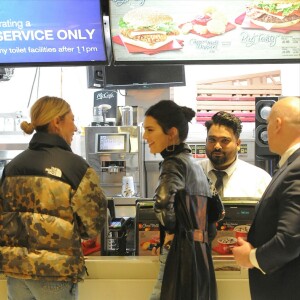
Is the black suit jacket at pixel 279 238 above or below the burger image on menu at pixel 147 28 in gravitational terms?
below

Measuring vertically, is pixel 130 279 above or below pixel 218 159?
below

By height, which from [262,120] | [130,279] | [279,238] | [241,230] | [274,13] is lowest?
[130,279]

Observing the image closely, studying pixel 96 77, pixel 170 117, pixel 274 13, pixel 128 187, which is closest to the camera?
pixel 170 117

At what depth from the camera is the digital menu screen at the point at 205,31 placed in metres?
3.32

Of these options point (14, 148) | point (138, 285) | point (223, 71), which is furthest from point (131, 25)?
point (223, 71)

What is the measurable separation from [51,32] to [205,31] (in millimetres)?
1025

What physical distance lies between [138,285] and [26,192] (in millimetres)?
851

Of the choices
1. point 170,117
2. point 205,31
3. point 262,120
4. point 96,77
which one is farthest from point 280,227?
point 96,77

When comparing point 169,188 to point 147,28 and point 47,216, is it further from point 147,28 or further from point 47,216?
point 147,28

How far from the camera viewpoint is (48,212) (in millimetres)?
2205

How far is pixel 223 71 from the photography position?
6.93 m

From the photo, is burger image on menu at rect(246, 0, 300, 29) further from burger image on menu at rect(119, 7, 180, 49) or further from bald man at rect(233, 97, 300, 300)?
bald man at rect(233, 97, 300, 300)

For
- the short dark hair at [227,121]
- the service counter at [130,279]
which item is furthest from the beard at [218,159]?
the service counter at [130,279]

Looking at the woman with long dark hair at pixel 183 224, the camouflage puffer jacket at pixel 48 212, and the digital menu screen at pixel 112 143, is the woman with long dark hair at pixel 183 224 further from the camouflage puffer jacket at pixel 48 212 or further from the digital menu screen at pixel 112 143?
the digital menu screen at pixel 112 143
